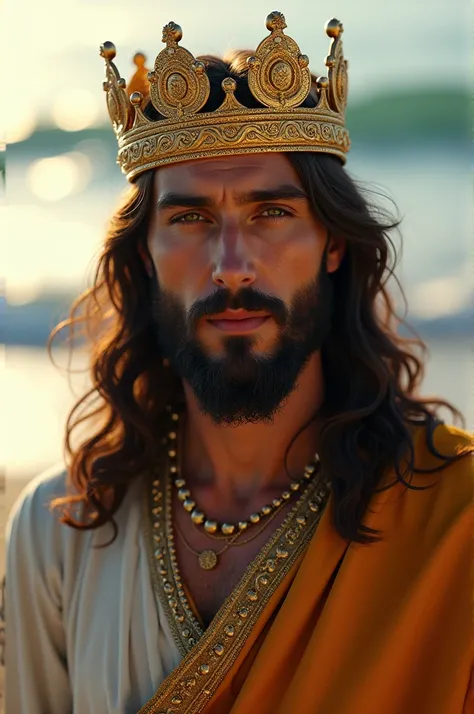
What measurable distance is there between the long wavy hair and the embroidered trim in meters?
0.12

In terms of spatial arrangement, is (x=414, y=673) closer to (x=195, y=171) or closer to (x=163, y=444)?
(x=163, y=444)

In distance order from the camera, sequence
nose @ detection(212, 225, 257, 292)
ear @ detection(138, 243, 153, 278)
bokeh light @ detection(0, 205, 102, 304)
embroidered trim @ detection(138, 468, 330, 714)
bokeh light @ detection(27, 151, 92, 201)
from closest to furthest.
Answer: embroidered trim @ detection(138, 468, 330, 714) → nose @ detection(212, 225, 257, 292) → ear @ detection(138, 243, 153, 278) → bokeh light @ detection(0, 205, 102, 304) → bokeh light @ detection(27, 151, 92, 201)

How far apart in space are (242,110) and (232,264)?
0.40 metres

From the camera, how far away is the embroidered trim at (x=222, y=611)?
2244 mm

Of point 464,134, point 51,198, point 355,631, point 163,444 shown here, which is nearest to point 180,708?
point 355,631

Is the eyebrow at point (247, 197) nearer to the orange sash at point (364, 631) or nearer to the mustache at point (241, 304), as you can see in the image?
the mustache at point (241, 304)

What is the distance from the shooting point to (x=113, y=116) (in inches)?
109

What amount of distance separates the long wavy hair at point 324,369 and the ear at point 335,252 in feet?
0.08

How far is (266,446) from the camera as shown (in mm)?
2605

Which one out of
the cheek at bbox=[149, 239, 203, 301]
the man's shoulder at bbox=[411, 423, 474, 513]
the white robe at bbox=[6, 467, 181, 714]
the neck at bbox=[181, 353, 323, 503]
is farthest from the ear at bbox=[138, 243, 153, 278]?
the man's shoulder at bbox=[411, 423, 474, 513]

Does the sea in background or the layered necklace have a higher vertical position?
the sea in background

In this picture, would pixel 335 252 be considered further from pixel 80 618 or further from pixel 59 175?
pixel 59 175

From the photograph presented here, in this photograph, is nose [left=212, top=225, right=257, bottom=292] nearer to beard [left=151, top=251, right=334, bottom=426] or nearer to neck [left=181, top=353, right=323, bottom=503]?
beard [left=151, top=251, right=334, bottom=426]

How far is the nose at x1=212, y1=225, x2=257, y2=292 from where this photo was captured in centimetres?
235
